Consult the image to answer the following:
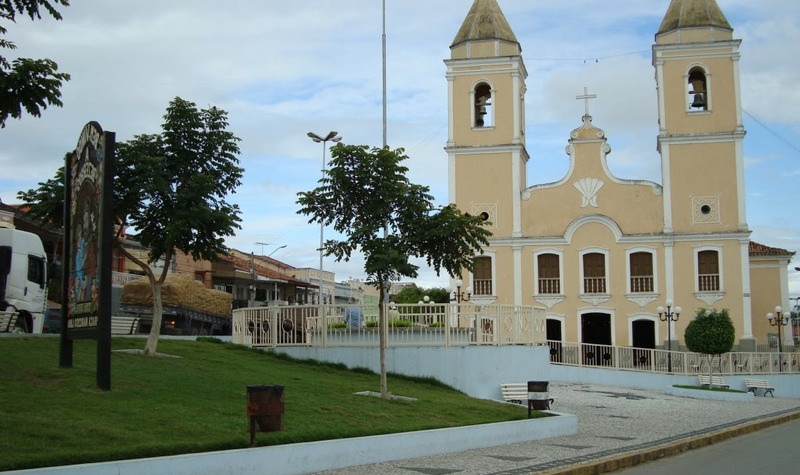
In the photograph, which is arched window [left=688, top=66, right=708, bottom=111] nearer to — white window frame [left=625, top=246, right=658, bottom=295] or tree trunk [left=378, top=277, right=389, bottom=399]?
white window frame [left=625, top=246, right=658, bottom=295]

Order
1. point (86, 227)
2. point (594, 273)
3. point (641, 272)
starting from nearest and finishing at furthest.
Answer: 1. point (86, 227)
2. point (641, 272)
3. point (594, 273)

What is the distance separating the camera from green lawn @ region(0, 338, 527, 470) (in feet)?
33.8

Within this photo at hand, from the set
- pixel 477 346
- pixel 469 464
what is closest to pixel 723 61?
pixel 477 346

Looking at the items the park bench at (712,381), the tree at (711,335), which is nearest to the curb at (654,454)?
the tree at (711,335)

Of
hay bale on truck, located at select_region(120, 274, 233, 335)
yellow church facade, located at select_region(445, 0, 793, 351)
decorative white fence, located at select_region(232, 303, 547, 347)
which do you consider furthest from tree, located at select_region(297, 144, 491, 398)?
yellow church facade, located at select_region(445, 0, 793, 351)

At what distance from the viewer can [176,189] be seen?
19.6 metres

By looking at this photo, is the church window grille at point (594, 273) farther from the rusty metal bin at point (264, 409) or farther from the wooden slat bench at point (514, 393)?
the rusty metal bin at point (264, 409)

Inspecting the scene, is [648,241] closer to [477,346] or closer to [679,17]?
[679,17]

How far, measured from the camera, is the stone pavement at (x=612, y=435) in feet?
41.7

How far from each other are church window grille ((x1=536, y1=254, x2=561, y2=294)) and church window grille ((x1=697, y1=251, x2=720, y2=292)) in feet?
21.8

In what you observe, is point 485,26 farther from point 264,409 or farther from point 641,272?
point 264,409

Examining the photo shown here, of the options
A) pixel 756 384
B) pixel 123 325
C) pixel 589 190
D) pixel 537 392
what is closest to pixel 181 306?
pixel 123 325

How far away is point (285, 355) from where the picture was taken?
903 inches

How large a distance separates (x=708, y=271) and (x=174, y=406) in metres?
35.8
